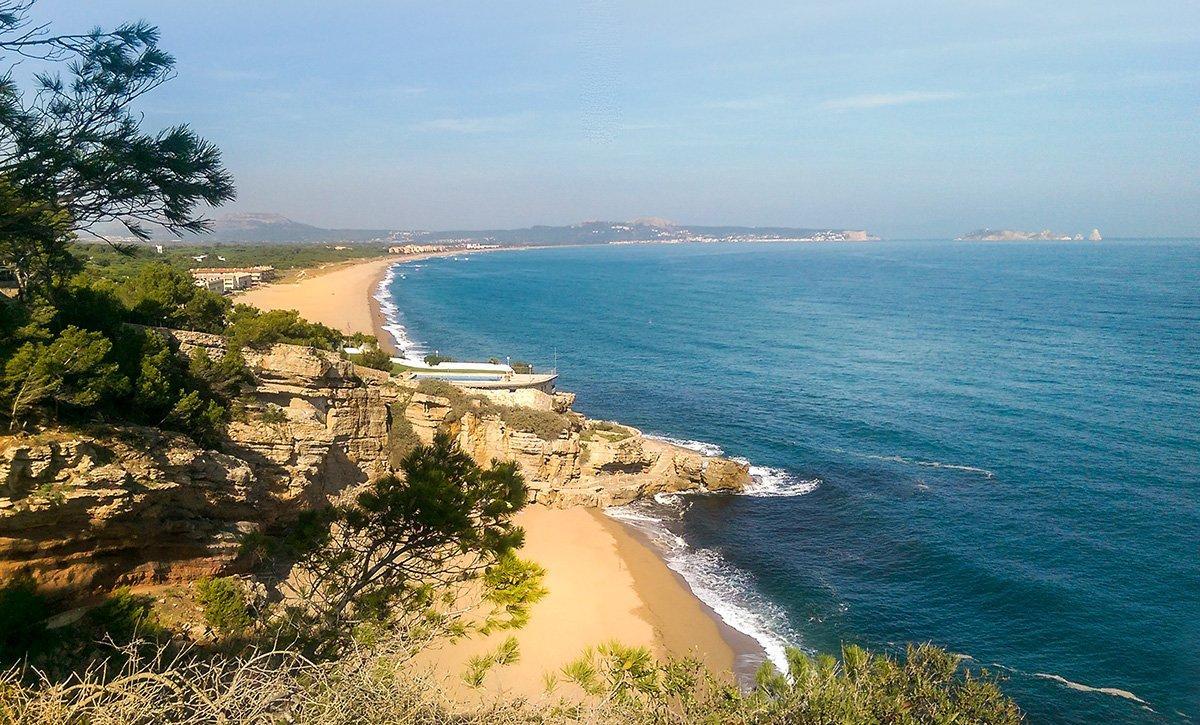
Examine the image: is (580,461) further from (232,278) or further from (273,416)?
(232,278)

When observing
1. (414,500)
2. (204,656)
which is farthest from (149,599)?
(414,500)

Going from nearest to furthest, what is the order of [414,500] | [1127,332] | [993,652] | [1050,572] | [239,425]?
[414,500] → [239,425] → [993,652] → [1050,572] → [1127,332]

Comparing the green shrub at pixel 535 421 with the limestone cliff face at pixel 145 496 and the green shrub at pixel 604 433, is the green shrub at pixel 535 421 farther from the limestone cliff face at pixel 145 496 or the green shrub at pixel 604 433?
the limestone cliff face at pixel 145 496

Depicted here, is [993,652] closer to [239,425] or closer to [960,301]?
[239,425]

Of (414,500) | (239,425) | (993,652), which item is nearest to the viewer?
(414,500)

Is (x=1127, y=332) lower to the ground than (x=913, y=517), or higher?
higher

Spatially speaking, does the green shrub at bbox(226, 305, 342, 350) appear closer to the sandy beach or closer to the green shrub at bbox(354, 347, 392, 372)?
the green shrub at bbox(354, 347, 392, 372)

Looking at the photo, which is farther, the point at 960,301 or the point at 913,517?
the point at 960,301
